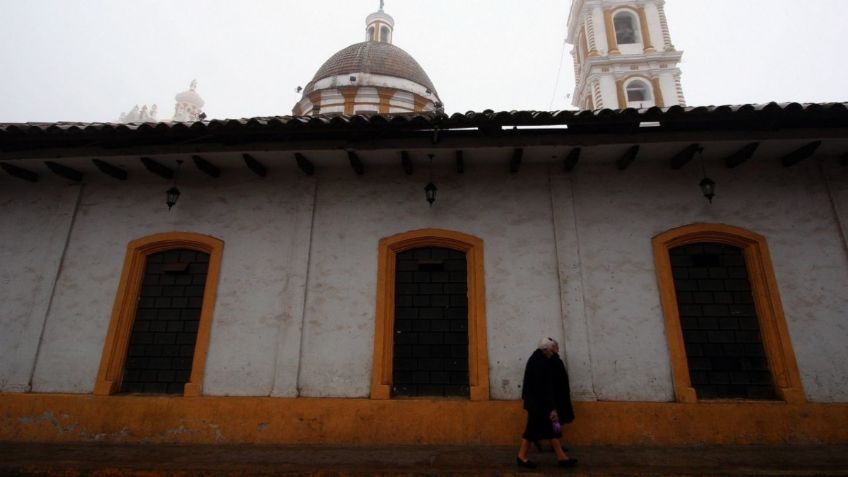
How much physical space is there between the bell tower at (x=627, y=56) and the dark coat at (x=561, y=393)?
2212cm

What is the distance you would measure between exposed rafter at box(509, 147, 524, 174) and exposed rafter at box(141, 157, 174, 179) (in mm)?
5306

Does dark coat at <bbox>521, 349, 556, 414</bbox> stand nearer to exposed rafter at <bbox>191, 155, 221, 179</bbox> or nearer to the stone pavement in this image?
the stone pavement

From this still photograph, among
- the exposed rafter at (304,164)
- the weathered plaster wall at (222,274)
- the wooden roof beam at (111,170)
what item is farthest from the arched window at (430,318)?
the wooden roof beam at (111,170)

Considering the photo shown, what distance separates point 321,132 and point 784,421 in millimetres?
6876

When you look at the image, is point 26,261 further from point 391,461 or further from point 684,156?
point 684,156

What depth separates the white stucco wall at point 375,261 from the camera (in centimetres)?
608

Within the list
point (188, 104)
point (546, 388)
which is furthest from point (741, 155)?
point (188, 104)

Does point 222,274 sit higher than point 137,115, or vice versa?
point 137,115

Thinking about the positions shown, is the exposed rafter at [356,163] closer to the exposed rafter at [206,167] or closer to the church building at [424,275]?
the church building at [424,275]

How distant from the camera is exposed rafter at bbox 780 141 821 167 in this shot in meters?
6.06

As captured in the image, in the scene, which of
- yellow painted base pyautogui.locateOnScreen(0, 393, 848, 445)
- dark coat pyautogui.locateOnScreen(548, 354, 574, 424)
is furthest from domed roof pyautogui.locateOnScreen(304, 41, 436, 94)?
dark coat pyautogui.locateOnScreen(548, 354, 574, 424)

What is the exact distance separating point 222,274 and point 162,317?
3.68 ft

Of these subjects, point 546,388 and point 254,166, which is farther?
point 254,166

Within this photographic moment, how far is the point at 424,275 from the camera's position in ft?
22.0
